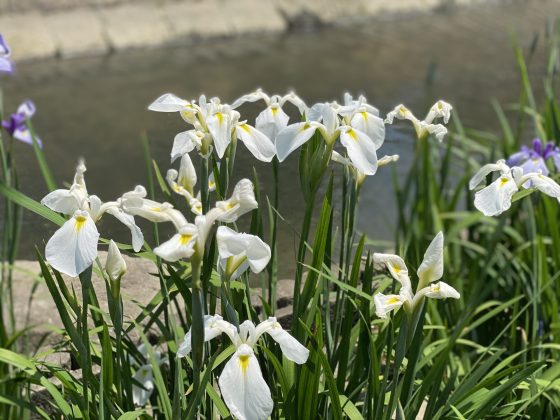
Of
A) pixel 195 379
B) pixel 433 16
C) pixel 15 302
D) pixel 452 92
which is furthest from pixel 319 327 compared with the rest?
pixel 433 16

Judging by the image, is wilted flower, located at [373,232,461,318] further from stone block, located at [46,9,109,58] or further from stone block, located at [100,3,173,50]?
stone block, located at [100,3,173,50]

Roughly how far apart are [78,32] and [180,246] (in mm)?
6640

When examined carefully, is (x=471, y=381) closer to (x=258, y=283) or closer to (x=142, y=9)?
(x=258, y=283)

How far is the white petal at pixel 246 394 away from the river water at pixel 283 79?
10.6 feet

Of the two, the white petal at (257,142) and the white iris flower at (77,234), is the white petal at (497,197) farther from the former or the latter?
the white iris flower at (77,234)

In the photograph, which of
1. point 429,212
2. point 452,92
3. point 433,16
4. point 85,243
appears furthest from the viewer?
point 433,16

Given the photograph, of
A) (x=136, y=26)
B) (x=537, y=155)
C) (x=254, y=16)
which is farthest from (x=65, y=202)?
(x=254, y=16)

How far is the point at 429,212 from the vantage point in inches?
139

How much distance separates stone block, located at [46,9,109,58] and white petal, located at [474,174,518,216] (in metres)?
6.27

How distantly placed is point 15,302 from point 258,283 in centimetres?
123

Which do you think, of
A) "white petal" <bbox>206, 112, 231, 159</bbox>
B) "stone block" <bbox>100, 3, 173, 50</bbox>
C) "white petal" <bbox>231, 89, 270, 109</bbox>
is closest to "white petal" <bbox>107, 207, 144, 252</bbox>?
"white petal" <bbox>206, 112, 231, 159</bbox>

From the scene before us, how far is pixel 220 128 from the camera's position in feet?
5.16

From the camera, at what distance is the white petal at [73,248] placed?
4.38ft

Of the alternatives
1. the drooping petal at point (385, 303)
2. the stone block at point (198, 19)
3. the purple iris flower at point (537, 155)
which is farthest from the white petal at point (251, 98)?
the stone block at point (198, 19)
